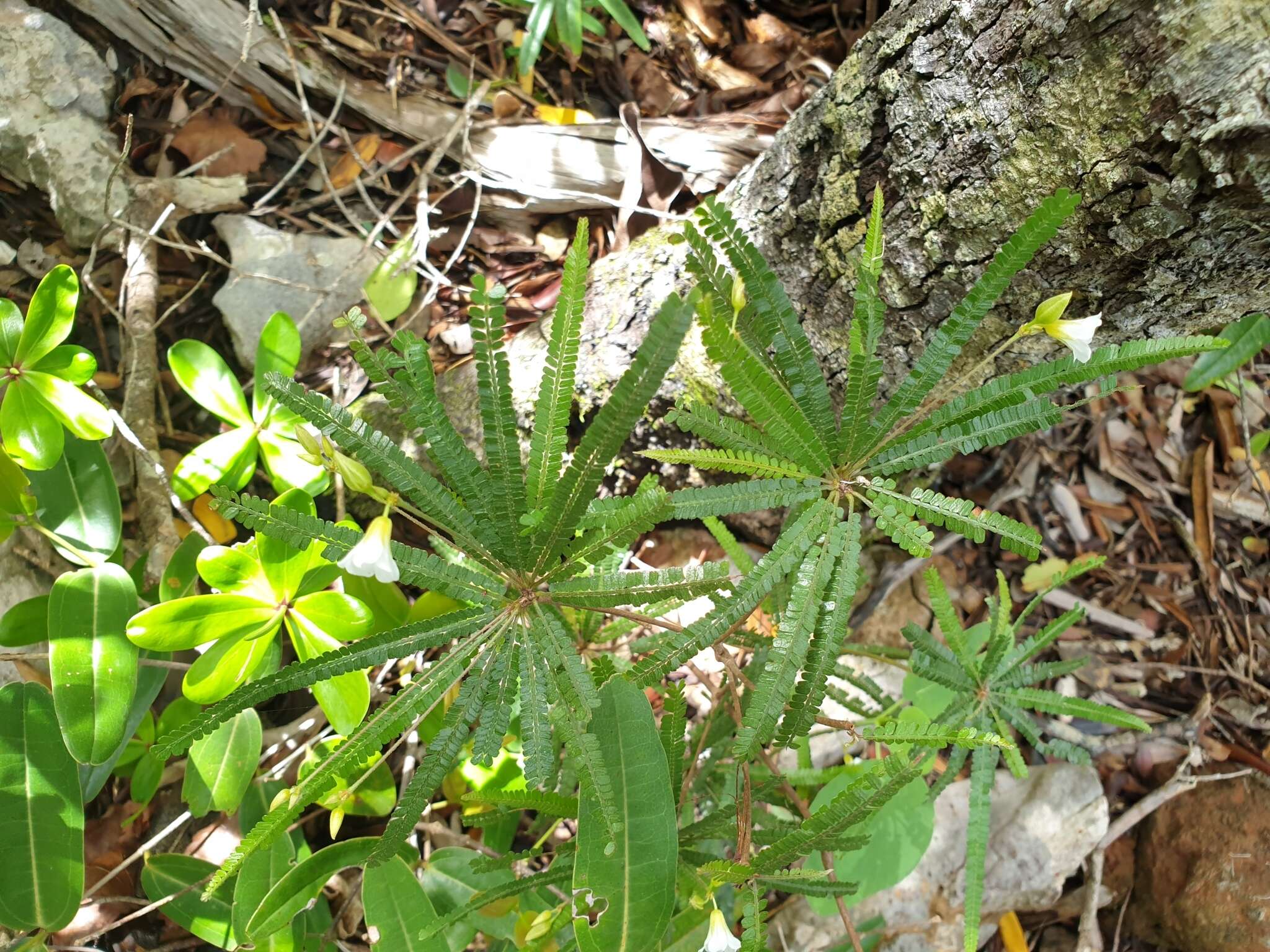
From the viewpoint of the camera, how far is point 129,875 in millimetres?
1819

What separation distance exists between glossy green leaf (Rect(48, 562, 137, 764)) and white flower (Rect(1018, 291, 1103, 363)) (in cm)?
164

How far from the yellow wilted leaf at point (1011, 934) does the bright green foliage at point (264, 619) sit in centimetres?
186

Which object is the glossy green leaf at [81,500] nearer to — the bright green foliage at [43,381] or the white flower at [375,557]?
the bright green foliage at [43,381]

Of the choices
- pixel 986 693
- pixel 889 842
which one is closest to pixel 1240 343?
pixel 986 693

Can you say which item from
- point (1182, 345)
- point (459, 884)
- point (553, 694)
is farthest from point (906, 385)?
point (459, 884)

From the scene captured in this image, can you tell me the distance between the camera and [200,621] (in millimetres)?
1422

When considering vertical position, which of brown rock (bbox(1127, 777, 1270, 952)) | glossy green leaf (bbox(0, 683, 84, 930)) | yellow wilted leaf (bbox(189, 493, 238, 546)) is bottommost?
brown rock (bbox(1127, 777, 1270, 952))

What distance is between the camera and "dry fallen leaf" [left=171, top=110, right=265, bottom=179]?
2164 mm

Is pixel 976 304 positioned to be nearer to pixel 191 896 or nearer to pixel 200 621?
pixel 200 621

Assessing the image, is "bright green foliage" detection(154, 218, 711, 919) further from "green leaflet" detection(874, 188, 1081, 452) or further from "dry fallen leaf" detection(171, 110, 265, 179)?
"dry fallen leaf" detection(171, 110, 265, 179)

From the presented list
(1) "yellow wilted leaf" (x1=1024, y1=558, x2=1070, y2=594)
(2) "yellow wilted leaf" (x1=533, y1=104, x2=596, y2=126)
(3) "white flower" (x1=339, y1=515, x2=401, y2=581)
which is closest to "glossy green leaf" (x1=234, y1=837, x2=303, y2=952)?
(3) "white flower" (x1=339, y1=515, x2=401, y2=581)

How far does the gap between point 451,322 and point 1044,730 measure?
2.07 metres

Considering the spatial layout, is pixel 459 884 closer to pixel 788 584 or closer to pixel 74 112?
pixel 788 584

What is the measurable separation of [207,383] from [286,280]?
1.72 ft
